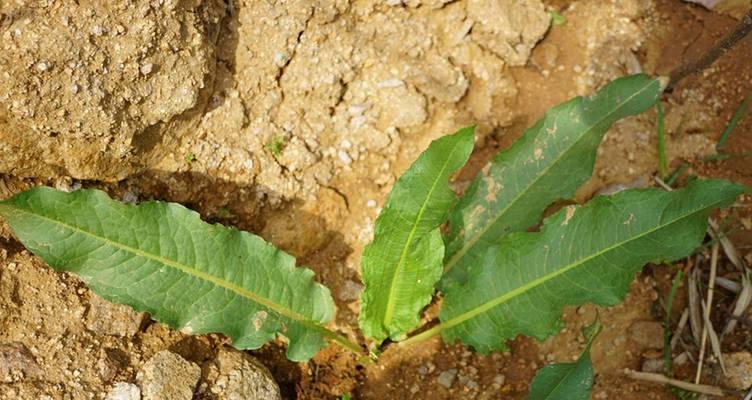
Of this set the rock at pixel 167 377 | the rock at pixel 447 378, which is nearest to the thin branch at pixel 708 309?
the rock at pixel 447 378

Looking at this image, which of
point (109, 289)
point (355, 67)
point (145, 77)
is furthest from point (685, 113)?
point (109, 289)

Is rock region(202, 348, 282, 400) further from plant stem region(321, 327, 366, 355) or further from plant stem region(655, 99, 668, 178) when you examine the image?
plant stem region(655, 99, 668, 178)

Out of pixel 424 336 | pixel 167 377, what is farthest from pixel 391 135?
pixel 167 377

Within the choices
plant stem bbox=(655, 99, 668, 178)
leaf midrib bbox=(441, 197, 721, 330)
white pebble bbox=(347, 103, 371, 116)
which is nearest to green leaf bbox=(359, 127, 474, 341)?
leaf midrib bbox=(441, 197, 721, 330)

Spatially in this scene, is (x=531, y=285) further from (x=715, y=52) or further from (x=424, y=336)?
(x=715, y=52)

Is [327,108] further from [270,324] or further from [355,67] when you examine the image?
[270,324]
